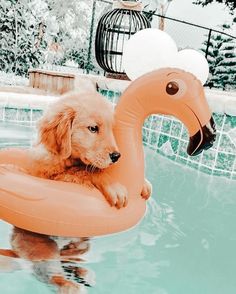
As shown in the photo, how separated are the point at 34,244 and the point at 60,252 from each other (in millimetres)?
99

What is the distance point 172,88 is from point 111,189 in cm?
45

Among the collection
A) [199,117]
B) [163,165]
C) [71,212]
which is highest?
[199,117]

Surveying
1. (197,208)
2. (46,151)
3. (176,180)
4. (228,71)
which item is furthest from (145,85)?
(228,71)

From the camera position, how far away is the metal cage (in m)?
5.11

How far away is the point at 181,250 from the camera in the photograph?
67.7 inches

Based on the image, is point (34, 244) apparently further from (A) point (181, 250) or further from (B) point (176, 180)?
(B) point (176, 180)

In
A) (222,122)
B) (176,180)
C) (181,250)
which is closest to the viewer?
(181,250)

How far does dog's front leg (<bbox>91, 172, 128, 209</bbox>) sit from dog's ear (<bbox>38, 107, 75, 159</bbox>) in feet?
0.55

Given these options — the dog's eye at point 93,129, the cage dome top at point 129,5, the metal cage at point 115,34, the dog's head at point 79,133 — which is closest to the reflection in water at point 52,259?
the dog's head at point 79,133

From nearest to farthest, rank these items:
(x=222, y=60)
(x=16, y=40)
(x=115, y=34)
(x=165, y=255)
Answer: (x=165, y=255) < (x=115, y=34) < (x=16, y=40) < (x=222, y=60)

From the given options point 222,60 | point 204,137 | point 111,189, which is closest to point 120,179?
point 111,189

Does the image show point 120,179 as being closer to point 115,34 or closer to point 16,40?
point 115,34

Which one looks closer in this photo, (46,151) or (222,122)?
(46,151)

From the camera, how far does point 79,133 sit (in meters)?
1.51
